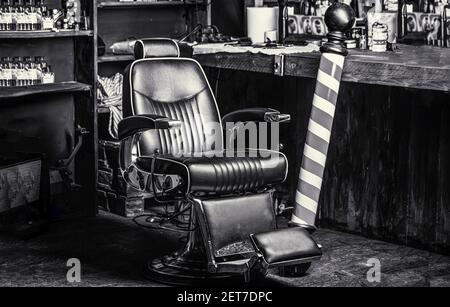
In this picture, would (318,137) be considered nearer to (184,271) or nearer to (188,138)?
(188,138)

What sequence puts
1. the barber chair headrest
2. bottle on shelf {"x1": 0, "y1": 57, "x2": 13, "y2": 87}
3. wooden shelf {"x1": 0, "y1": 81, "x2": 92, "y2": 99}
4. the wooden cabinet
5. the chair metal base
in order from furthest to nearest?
the wooden cabinet → bottle on shelf {"x1": 0, "y1": 57, "x2": 13, "y2": 87} → wooden shelf {"x1": 0, "y1": 81, "x2": 92, "y2": 99} → the barber chair headrest → the chair metal base

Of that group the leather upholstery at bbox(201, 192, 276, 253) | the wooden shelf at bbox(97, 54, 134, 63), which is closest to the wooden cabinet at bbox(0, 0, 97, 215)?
the wooden shelf at bbox(97, 54, 134, 63)

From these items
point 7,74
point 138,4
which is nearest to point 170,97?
point 7,74

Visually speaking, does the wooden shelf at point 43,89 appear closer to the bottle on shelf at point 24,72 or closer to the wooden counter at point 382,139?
the bottle on shelf at point 24,72

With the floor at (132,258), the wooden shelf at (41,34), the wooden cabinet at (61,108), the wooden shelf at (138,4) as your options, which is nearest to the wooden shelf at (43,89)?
the wooden cabinet at (61,108)

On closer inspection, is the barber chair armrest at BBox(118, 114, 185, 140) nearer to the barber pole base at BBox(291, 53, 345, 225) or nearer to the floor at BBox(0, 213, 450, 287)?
the floor at BBox(0, 213, 450, 287)

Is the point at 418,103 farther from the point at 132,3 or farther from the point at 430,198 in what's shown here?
the point at 132,3

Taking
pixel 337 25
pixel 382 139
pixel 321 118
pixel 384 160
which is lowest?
pixel 384 160

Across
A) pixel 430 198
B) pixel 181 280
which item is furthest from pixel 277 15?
pixel 181 280

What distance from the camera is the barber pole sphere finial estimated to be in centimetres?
446

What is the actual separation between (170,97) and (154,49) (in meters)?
0.25

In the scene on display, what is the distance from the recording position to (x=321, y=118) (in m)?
4.51

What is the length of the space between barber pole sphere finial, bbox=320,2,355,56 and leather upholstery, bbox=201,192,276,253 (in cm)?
88

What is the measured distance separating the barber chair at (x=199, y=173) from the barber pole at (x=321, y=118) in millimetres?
Answer: 281
